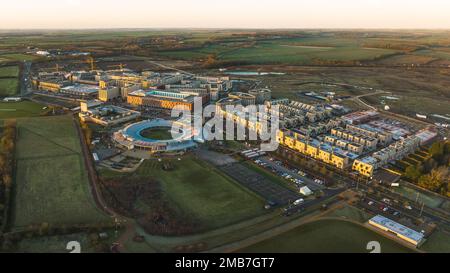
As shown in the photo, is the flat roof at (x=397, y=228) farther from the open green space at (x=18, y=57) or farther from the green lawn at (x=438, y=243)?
the open green space at (x=18, y=57)

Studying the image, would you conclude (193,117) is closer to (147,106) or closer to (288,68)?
(147,106)

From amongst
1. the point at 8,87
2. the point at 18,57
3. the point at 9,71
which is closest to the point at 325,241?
the point at 8,87

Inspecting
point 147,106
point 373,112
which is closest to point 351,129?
point 373,112

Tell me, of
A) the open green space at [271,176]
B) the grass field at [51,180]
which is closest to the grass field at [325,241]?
the open green space at [271,176]

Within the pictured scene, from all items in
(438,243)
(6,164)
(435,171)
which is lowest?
(438,243)

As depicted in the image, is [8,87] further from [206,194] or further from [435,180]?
[435,180]

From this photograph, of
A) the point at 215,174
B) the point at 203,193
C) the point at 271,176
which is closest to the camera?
the point at 203,193
